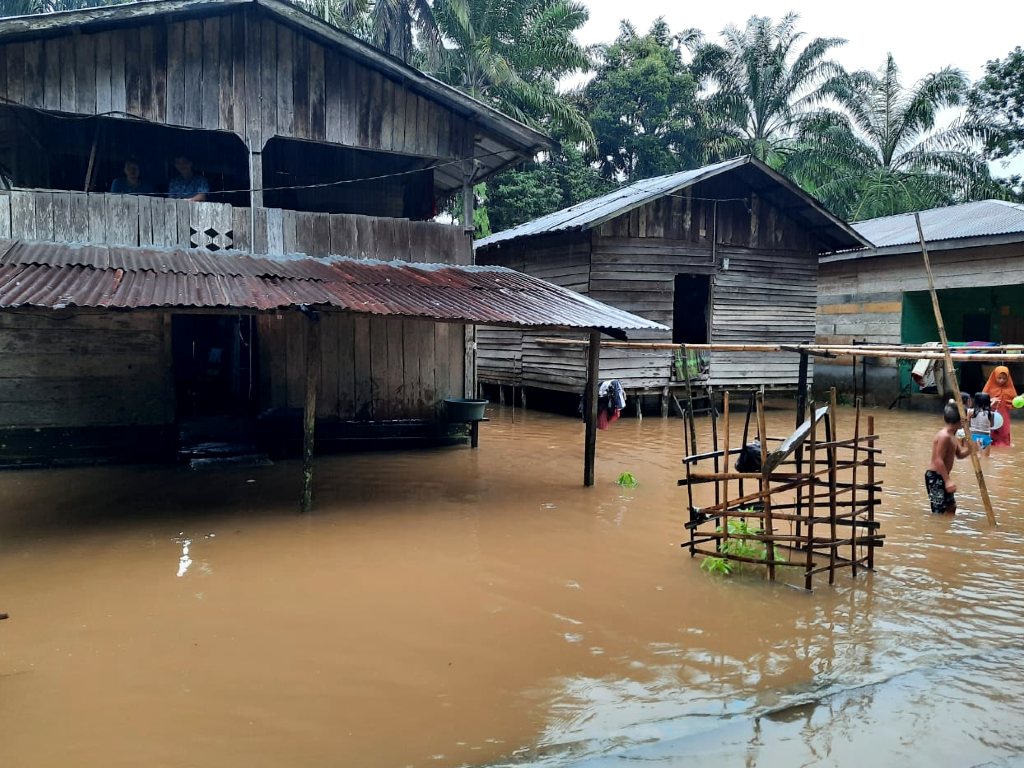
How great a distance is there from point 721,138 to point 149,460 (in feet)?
87.1

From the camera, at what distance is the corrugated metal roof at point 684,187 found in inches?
600

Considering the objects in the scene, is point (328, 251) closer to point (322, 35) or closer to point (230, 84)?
point (230, 84)

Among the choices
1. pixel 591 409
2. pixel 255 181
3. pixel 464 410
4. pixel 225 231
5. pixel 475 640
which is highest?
pixel 255 181

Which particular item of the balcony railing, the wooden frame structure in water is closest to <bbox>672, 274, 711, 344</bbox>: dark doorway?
the balcony railing

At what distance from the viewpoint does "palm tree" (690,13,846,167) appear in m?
30.0

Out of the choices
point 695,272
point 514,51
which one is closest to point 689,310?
point 695,272

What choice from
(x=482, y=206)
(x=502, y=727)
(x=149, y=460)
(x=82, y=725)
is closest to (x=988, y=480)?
(x=502, y=727)

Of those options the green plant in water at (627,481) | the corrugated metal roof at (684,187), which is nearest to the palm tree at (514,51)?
the corrugated metal roof at (684,187)

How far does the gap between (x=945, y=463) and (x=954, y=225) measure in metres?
11.4

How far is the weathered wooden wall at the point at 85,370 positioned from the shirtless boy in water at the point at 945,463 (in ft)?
32.5

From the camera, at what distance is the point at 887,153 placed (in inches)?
1121

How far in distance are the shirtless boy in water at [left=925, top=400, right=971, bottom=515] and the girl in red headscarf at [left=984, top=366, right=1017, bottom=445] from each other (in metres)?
1.73

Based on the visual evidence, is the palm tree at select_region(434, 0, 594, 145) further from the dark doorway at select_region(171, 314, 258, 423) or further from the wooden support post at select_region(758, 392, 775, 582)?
the wooden support post at select_region(758, 392, 775, 582)

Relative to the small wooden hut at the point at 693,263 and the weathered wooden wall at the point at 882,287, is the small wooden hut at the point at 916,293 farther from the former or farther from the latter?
the small wooden hut at the point at 693,263
